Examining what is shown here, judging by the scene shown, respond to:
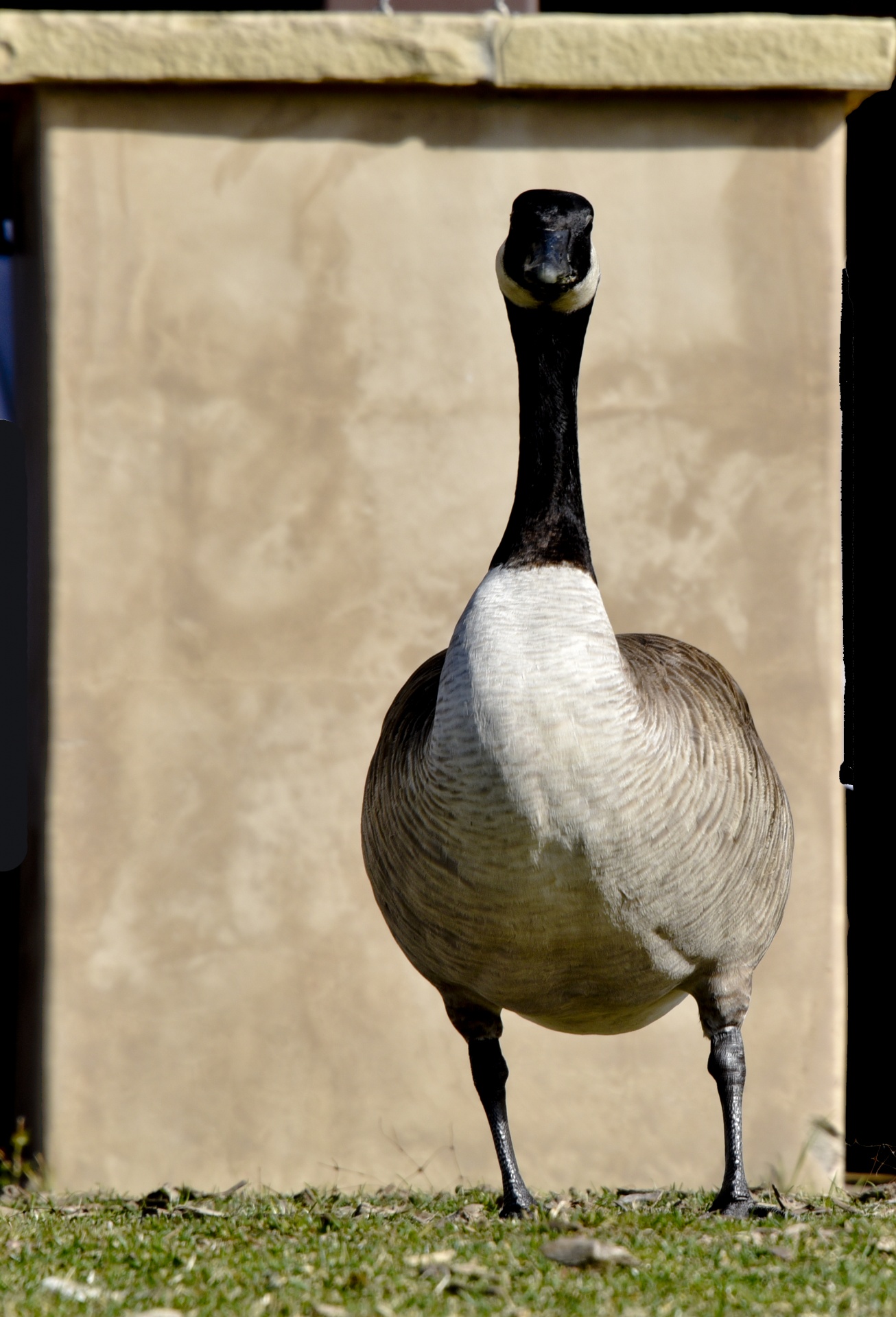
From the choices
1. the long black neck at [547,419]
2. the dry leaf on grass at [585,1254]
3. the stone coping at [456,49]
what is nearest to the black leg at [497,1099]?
the dry leaf on grass at [585,1254]

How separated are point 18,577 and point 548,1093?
3.22 meters

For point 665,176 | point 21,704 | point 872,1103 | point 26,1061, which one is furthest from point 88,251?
point 872,1103

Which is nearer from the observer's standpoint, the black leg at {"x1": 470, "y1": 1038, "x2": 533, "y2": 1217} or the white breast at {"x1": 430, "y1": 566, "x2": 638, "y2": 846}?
the white breast at {"x1": 430, "y1": 566, "x2": 638, "y2": 846}

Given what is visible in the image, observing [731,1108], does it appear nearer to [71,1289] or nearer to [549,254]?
[71,1289]

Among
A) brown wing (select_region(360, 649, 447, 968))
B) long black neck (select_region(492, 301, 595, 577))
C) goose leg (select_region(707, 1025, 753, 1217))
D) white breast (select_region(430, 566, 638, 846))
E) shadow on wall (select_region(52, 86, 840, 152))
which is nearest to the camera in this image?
white breast (select_region(430, 566, 638, 846))

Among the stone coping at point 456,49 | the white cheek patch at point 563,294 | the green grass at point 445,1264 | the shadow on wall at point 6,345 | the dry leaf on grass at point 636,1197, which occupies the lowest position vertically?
the dry leaf on grass at point 636,1197

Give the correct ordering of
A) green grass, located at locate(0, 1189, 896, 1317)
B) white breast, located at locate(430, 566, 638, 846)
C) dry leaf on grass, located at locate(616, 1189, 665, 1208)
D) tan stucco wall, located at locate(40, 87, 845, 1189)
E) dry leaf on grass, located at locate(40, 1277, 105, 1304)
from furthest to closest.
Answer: tan stucco wall, located at locate(40, 87, 845, 1189), dry leaf on grass, located at locate(616, 1189, 665, 1208), white breast, located at locate(430, 566, 638, 846), dry leaf on grass, located at locate(40, 1277, 105, 1304), green grass, located at locate(0, 1189, 896, 1317)

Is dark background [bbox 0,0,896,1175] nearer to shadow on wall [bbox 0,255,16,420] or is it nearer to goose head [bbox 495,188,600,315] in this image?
shadow on wall [bbox 0,255,16,420]

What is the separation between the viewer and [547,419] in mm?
4523

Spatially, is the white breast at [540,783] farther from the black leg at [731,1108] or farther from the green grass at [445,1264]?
the green grass at [445,1264]

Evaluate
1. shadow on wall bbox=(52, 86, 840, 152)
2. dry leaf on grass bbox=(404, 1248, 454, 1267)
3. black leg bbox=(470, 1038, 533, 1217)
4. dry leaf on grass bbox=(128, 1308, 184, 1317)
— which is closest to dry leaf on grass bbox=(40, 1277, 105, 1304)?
dry leaf on grass bbox=(128, 1308, 184, 1317)

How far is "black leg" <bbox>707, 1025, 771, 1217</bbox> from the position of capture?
4492 millimetres

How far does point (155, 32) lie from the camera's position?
6.44 m

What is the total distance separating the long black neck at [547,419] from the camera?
440cm
